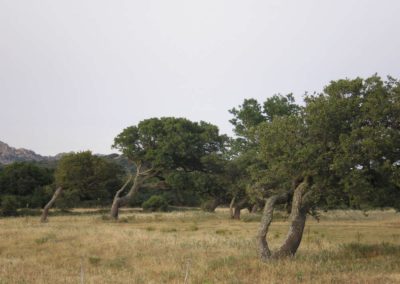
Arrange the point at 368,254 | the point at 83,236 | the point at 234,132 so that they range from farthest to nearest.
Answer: the point at 234,132 → the point at 83,236 → the point at 368,254

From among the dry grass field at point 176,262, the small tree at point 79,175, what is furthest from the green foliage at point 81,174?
the dry grass field at point 176,262

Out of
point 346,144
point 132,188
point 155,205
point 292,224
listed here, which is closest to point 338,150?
point 346,144

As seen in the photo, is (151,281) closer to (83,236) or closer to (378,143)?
(378,143)

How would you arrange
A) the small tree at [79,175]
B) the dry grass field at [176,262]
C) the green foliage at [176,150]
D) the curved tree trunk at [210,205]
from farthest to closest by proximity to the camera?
the curved tree trunk at [210,205], the green foliage at [176,150], the small tree at [79,175], the dry grass field at [176,262]

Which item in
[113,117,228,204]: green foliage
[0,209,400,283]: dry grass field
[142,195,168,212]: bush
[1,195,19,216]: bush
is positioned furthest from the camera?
[142,195,168,212]: bush

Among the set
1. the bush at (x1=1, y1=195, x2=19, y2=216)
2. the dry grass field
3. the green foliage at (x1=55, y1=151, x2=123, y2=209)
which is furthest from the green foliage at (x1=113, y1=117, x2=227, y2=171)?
the dry grass field

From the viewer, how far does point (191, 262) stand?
52.3 feet

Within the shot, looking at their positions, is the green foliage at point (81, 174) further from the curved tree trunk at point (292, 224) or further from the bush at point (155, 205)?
the curved tree trunk at point (292, 224)

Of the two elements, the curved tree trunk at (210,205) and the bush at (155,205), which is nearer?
the curved tree trunk at (210,205)

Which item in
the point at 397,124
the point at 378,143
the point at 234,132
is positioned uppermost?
the point at 234,132

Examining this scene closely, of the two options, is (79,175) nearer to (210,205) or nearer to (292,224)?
(210,205)

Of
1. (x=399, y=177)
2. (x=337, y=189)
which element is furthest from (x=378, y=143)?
(x=337, y=189)

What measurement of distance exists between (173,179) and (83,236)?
808 inches

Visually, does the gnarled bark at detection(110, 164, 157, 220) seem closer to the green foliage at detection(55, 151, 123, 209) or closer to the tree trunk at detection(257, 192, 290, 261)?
the green foliage at detection(55, 151, 123, 209)
